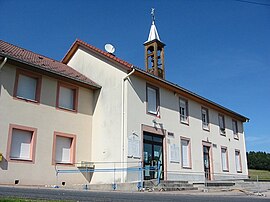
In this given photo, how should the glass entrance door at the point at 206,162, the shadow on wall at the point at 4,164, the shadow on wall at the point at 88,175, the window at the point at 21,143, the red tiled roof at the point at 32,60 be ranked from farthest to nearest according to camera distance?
the glass entrance door at the point at 206,162 → the shadow on wall at the point at 88,175 → the red tiled roof at the point at 32,60 → the window at the point at 21,143 → the shadow on wall at the point at 4,164

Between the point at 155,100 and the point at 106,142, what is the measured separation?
12.7ft

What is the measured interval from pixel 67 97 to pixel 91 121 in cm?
191

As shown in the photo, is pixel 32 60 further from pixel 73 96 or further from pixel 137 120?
pixel 137 120

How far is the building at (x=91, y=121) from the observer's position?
13.7 m

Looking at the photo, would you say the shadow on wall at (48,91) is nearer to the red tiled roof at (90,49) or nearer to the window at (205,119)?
the red tiled roof at (90,49)

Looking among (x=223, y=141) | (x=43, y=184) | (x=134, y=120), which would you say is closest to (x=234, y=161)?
(x=223, y=141)

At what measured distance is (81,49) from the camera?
19.1 meters

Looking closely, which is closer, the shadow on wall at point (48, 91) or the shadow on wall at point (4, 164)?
the shadow on wall at point (4, 164)

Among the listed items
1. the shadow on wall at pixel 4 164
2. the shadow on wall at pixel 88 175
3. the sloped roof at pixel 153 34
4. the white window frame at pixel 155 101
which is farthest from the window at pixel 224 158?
the shadow on wall at pixel 4 164

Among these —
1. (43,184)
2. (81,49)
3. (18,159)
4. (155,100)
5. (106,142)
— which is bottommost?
(43,184)

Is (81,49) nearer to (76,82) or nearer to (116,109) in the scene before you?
(76,82)

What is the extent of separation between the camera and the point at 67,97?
16.1 meters

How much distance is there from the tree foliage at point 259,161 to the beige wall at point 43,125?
Answer: 162 feet

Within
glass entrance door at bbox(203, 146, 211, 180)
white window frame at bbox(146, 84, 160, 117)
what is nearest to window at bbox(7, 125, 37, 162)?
white window frame at bbox(146, 84, 160, 117)
